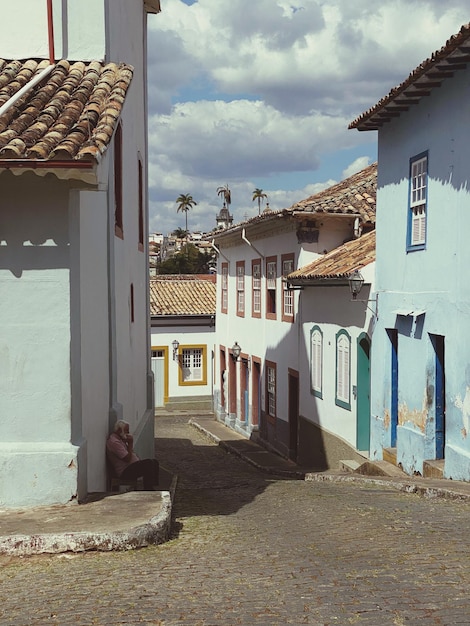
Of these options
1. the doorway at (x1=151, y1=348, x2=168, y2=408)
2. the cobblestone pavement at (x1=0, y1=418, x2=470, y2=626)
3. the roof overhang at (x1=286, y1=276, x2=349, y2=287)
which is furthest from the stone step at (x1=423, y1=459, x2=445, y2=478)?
the doorway at (x1=151, y1=348, x2=168, y2=408)

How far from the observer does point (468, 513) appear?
9094 mm

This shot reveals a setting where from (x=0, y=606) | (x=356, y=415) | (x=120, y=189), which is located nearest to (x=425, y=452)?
(x=356, y=415)

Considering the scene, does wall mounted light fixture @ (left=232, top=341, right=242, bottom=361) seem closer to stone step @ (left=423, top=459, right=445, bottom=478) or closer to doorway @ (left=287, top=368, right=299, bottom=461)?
doorway @ (left=287, top=368, right=299, bottom=461)

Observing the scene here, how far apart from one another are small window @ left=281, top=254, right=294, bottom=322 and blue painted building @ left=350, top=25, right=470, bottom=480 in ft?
18.2

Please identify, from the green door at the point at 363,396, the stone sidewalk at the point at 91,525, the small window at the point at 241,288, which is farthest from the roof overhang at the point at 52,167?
the small window at the point at 241,288

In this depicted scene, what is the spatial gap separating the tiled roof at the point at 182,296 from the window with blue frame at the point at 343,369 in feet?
53.7

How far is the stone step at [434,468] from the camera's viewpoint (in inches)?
489

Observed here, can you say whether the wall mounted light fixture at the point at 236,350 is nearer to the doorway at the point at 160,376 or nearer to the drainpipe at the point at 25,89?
the doorway at the point at 160,376

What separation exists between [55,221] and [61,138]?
0.72m

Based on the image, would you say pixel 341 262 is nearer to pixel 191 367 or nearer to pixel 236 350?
pixel 236 350

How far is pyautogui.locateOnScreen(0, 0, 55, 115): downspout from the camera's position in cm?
809

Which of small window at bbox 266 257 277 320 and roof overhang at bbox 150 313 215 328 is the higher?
small window at bbox 266 257 277 320

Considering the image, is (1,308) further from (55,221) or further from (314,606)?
(314,606)

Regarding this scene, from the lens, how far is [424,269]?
1307 cm
